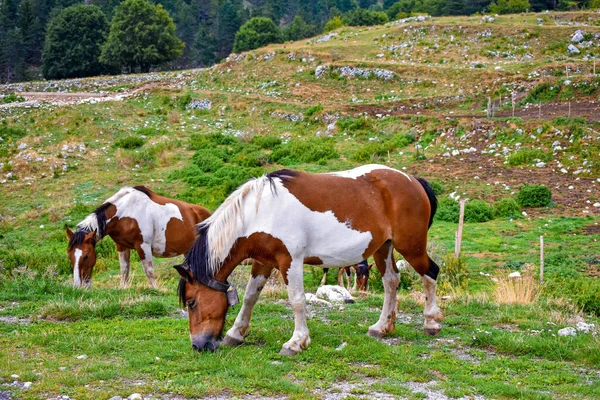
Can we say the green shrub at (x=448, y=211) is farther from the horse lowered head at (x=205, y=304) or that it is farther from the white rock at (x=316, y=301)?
the horse lowered head at (x=205, y=304)

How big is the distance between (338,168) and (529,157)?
744cm

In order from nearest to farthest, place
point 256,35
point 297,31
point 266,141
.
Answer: point 266,141 → point 256,35 → point 297,31

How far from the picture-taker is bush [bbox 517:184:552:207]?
19562 millimetres

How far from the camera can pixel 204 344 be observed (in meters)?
6.89

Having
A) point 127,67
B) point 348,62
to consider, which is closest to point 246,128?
point 348,62

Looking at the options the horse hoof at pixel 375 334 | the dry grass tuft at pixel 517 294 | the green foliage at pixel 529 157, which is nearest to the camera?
the horse hoof at pixel 375 334

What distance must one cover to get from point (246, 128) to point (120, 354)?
25.6 meters

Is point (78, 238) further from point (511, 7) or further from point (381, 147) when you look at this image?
point (511, 7)

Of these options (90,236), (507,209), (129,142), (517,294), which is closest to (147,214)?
(90,236)

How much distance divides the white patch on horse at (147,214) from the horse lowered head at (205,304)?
5.12 meters

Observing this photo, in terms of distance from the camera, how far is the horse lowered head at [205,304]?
6922mm

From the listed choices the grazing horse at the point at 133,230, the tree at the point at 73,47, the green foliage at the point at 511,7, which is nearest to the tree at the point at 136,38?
the tree at the point at 73,47

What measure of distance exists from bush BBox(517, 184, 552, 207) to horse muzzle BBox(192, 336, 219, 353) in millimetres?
15426

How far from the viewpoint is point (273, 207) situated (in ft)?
23.5
